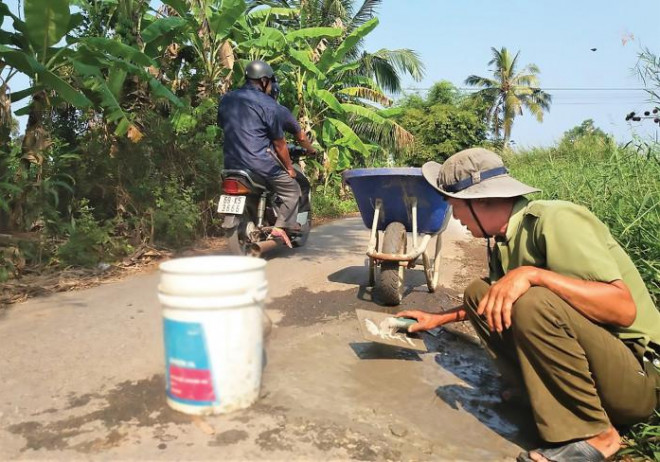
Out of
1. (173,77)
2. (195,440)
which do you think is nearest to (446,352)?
(195,440)

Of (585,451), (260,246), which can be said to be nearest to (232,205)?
(260,246)

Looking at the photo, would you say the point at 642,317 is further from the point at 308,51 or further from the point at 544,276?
the point at 308,51

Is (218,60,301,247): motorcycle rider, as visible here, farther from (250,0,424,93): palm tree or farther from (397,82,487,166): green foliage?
(397,82,487,166): green foliage

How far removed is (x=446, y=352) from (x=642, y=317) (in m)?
1.36

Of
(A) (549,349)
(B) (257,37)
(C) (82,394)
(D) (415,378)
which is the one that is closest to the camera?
(A) (549,349)

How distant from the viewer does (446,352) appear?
3258 millimetres

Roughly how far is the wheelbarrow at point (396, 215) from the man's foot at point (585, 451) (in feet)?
6.13

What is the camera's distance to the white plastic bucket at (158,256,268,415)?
6.37ft

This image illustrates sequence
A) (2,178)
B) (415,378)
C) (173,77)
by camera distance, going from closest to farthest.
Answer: (415,378)
(2,178)
(173,77)

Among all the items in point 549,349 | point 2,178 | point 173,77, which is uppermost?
point 173,77

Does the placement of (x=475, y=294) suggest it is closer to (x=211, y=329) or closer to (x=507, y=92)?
(x=211, y=329)

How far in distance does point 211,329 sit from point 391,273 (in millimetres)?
2078

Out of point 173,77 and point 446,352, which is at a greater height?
point 173,77

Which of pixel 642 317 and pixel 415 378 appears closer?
pixel 642 317
